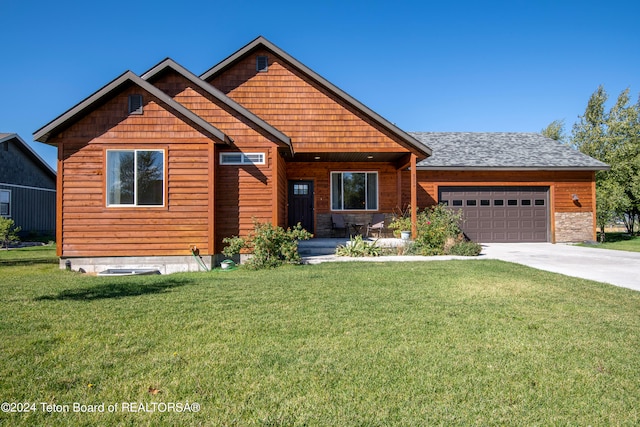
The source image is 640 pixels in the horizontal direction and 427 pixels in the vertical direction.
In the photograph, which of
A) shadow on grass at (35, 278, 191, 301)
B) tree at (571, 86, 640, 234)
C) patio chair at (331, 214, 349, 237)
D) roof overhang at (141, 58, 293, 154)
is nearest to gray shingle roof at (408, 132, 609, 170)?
patio chair at (331, 214, 349, 237)

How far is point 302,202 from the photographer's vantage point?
48.0 feet

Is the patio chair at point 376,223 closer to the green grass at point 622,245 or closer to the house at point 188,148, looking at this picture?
the house at point 188,148

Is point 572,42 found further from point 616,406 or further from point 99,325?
point 99,325

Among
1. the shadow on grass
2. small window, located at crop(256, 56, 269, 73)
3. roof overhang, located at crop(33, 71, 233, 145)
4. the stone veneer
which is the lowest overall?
the shadow on grass

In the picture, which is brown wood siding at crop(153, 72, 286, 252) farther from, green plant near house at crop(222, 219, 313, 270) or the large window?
the large window

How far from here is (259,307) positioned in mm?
5145

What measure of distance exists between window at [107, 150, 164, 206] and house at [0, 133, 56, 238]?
15.5 meters

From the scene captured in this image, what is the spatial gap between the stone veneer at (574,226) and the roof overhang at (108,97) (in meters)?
14.0

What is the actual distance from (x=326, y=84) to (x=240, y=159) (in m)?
4.06

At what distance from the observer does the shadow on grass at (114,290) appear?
5887mm

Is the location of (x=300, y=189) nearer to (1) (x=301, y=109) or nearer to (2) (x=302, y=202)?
(2) (x=302, y=202)

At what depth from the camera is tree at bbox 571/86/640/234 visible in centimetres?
1911

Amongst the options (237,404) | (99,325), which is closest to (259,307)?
(99,325)

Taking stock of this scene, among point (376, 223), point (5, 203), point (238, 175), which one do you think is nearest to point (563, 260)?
point (376, 223)
